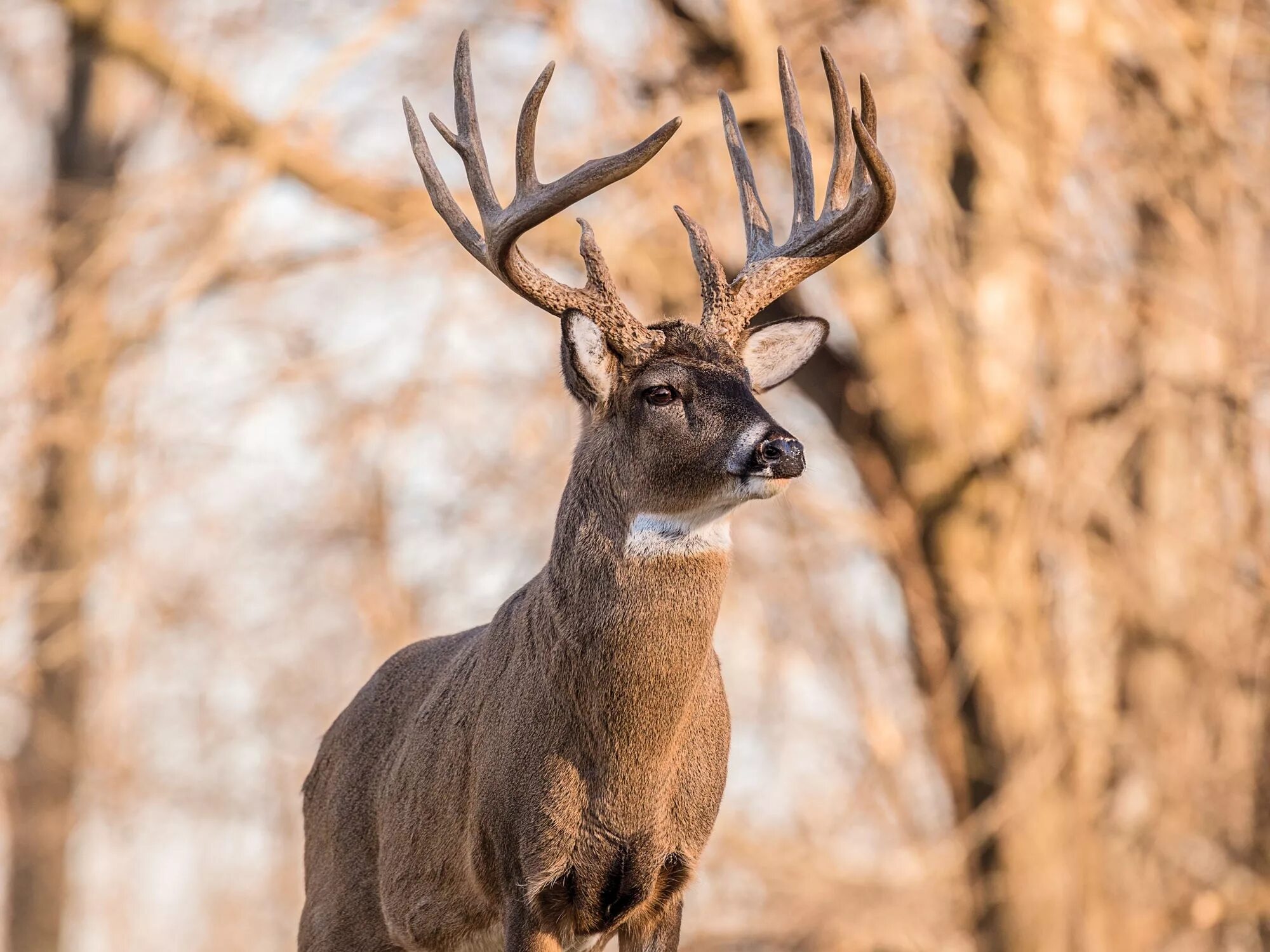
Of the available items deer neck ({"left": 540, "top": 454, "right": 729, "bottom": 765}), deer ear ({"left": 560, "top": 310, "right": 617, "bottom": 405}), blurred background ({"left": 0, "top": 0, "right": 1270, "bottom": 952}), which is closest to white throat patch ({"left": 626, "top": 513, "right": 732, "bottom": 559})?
deer neck ({"left": 540, "top": 454, "right": 729, "bottom": 765})

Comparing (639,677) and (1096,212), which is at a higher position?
(1096,212)

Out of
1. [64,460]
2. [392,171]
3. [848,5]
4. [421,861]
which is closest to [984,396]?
[848,5]

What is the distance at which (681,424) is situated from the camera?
5594 mm

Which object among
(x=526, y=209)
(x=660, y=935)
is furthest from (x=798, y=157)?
(x=660, y=935)

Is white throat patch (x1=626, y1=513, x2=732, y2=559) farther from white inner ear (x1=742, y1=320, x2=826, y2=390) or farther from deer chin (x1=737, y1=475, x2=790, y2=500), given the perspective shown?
white inner ear (x1=742, y1=320, x2=826, y2=390)

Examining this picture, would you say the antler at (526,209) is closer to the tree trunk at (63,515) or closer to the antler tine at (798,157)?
the antler tine at (798,157)

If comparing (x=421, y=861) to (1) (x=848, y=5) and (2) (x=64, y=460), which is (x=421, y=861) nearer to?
(1) (x=848, y=5)

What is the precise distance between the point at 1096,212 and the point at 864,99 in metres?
9.56

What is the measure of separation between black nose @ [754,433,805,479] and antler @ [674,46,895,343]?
64 cm

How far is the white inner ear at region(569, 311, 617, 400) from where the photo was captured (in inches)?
222

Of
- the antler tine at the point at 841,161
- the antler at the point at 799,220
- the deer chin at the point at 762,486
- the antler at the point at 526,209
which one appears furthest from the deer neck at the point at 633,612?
the antler tine at the point at 841,161

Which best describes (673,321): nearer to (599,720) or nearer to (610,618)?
(610,618)


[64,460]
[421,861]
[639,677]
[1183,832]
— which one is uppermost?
[64,460]

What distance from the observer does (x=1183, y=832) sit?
14500mm
